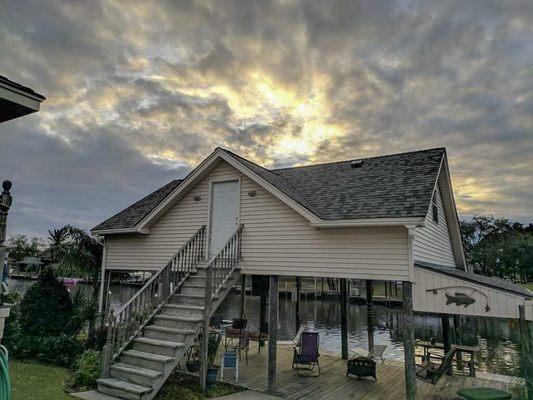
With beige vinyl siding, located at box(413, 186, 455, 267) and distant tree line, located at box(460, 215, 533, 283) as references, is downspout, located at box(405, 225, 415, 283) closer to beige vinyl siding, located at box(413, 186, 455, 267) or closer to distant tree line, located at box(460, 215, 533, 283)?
beige vinyl siding, located at box(413, 186, 455, 267)

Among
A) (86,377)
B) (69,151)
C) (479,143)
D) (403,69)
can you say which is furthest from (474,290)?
(69,151)

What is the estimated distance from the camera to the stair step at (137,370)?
7.69 metres

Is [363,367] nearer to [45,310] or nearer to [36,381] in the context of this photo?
[36,381]

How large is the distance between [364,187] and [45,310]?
1040 cm

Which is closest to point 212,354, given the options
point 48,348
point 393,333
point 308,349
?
point 308,349

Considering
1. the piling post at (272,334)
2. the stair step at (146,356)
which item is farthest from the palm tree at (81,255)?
the piling post at (272,334)

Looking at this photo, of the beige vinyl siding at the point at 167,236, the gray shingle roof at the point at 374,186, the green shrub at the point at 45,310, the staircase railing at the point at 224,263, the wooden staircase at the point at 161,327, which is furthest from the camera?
the beige vinyl siding at the point at 167,236

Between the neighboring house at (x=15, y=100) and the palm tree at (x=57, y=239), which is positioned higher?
the neighboring house at (x=15, y=100)

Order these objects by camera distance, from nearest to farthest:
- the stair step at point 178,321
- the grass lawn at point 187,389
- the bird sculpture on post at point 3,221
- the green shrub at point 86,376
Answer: the bird sculpture on post at point 3,221 < the grass lawn at point 187,389 < the green shrub at point 86,376 < the stair step at point 178,321

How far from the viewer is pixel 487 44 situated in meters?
10.8

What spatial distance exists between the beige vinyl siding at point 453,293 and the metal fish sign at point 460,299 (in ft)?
0.15

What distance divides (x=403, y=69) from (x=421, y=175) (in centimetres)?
421

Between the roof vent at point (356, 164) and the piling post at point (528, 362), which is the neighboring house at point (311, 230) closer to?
the roof vent at point (356, 164)

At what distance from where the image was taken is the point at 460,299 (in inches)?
308
